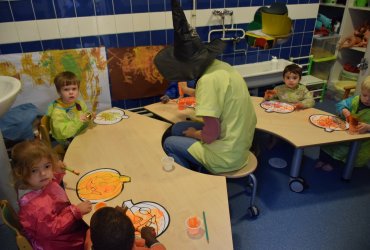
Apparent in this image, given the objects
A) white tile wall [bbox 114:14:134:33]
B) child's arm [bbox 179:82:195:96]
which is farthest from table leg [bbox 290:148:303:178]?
white tile wall [bbox 114:14:134:33]

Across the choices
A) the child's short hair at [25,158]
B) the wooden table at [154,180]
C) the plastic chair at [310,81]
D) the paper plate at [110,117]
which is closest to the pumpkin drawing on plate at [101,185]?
the wooden table at [154,180]

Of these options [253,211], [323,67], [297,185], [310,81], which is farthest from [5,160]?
[323,67]

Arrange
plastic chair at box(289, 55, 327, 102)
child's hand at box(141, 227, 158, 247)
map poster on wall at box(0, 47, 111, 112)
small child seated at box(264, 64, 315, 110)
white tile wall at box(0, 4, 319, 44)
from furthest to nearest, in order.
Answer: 1. plastic chair at box(289, 55, 327, 102)
2. small child seated at box(264, 64, 315, 110)
3. map poster on wall at box(0, 47, 111, 112)
4. white tile wall at box(0, 4, 319, 44)
5. child's hand at box(141, 227, 158, 247)

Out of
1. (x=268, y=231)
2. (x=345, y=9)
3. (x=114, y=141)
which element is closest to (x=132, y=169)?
(x=114, y=141)

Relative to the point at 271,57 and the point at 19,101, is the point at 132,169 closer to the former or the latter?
the point at 19,101

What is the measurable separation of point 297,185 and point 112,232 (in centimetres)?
205

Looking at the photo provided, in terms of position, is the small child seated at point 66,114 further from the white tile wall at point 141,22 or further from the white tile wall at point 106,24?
the white tile wall at point 141,22

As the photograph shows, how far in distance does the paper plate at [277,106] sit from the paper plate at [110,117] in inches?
50.3

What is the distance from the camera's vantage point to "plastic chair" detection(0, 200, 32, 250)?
1444mm

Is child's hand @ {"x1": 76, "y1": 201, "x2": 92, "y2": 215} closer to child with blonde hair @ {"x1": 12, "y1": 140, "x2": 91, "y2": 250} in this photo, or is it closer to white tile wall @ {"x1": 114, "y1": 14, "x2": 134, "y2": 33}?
child with blonde hair @ {"x1": 12, "y1": 140, "x2": 91, "y2": 250}

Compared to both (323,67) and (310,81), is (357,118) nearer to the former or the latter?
(310,81)

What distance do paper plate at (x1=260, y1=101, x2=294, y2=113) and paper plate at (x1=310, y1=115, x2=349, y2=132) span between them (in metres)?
0.22

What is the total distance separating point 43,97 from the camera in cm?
307

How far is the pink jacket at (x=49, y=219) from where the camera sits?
1.51 metres
